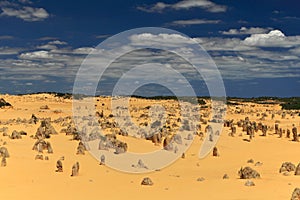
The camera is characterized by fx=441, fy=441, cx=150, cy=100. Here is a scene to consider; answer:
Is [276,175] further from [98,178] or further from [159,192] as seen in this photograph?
[98,178]

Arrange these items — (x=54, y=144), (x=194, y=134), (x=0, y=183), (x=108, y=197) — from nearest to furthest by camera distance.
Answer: (x=108, y=197) < (x=0, y=183) < (x=54, y=144) < (x=194, y=134)

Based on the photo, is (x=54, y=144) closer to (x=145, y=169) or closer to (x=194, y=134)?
(x=145, y=169)

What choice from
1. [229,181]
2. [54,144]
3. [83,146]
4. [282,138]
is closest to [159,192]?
Result: [229,181]

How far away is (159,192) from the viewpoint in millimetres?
12617

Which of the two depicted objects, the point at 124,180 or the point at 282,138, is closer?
the point at 124,180

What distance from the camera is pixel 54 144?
22.6 meters

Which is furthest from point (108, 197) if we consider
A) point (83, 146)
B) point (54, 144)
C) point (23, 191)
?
point (54, 144)

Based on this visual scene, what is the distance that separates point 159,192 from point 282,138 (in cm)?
1858

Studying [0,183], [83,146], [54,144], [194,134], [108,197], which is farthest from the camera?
[194,134]

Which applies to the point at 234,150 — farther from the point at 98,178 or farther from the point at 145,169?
the point at 98,178

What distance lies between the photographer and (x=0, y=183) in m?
13.2

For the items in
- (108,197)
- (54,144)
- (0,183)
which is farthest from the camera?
(54,144)

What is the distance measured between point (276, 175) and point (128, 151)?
8008 mm

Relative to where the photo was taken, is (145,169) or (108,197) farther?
(145,169)
